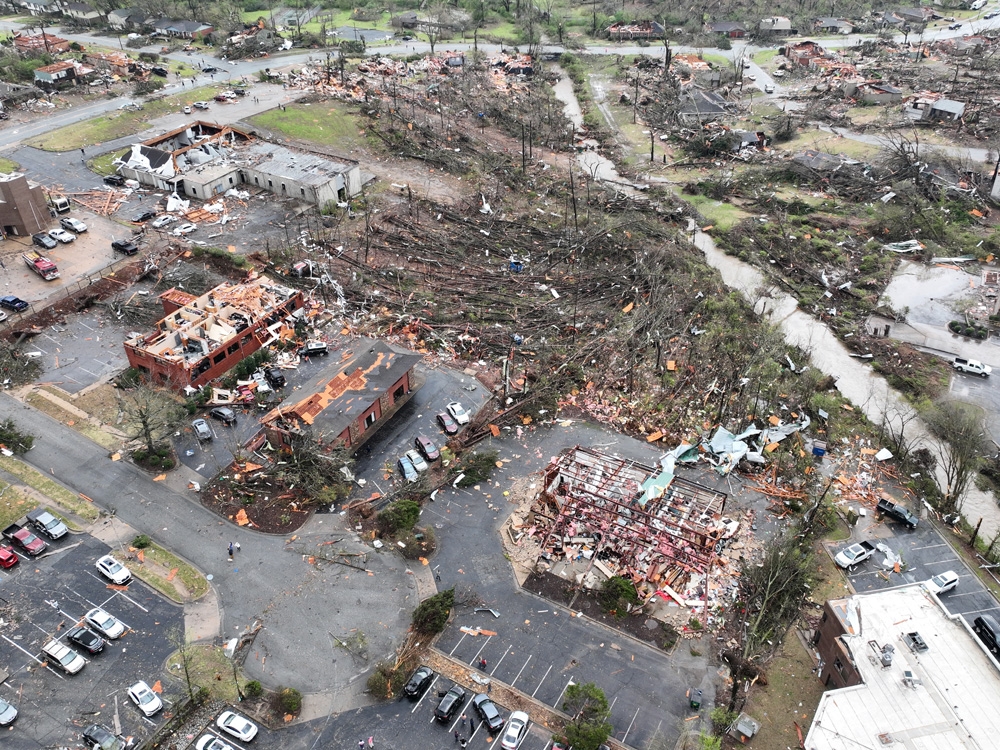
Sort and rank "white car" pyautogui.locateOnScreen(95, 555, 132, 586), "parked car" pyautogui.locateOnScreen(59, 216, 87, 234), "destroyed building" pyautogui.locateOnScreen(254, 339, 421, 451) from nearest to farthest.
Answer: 1. "white car" pyautogui.locateOnScreen(95, 555, 132, 586)
2. "destroyed building" pyautogui.locateOnScreen(254, 339, 421, 451)
3. "parked car" pyautogui.locateOnScreen(59, 216, 87, 234)

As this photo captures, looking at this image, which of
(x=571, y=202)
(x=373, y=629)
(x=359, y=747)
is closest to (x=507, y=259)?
(x=571, y=202)

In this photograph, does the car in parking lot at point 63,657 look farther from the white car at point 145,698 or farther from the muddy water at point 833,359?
the muddy water at point 833,359

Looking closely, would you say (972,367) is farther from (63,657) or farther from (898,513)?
(63,657)

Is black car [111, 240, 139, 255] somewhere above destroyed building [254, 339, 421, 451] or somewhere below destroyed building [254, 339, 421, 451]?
above

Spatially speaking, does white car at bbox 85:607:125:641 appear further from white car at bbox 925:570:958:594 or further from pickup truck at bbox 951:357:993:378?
pickup truck at bbox 951:357:993:378

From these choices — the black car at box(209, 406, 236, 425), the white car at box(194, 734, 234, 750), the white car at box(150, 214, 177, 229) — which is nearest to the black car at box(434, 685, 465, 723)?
the white car at box(194, 734, 234, 750)

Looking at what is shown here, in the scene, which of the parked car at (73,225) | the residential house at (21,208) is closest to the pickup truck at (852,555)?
the parked car at (73,225)

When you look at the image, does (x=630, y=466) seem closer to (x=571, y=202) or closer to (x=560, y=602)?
(x=560, y=602)
